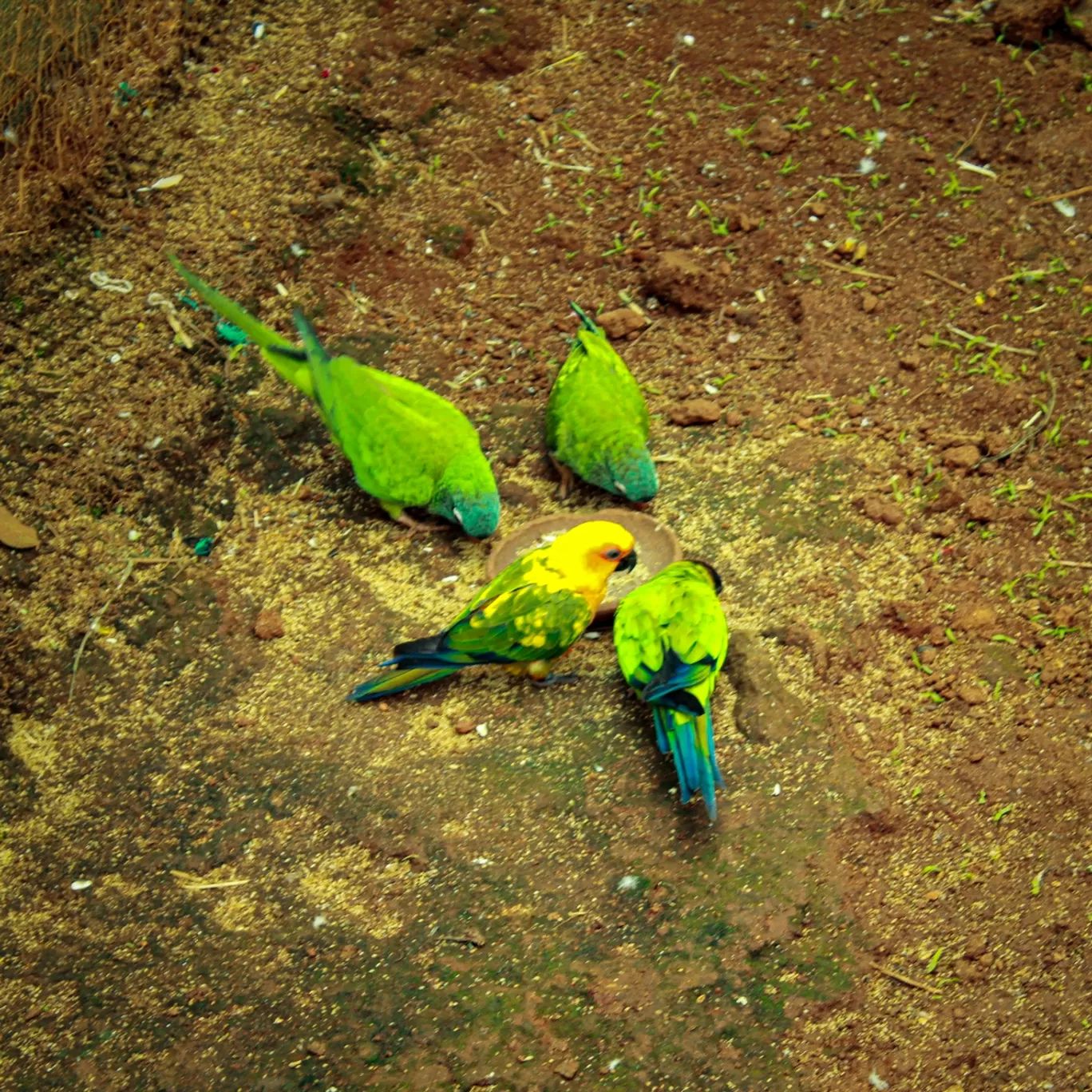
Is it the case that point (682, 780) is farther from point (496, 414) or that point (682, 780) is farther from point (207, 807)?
point (496, 414)

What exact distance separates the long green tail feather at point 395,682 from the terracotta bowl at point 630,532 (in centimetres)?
57

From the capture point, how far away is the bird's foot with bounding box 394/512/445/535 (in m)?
4.67

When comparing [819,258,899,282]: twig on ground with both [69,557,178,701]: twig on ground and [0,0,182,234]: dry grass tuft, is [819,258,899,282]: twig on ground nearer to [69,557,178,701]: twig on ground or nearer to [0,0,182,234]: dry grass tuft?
[69,557,178,701]: twig on ground

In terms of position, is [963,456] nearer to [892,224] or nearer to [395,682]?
[892,224]

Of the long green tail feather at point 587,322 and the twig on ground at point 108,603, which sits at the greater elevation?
the long green tail feather at point 587,322

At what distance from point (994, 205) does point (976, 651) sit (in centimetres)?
246

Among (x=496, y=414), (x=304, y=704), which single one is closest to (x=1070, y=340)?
(x=496, y=414)

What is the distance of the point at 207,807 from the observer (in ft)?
12.6

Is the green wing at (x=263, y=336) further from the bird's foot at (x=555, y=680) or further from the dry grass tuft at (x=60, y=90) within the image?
the bird's foot at (x=555, y=680)

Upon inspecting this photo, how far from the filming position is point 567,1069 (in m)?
3.22

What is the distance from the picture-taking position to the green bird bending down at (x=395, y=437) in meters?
4.38

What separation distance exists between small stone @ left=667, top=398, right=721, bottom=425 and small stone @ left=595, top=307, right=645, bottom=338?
1.67ft

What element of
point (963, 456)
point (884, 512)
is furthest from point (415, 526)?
point (963, 456)

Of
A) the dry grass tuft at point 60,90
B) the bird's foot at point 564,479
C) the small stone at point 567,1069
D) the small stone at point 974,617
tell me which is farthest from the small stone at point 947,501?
the dry grass tuft at point 60,90
